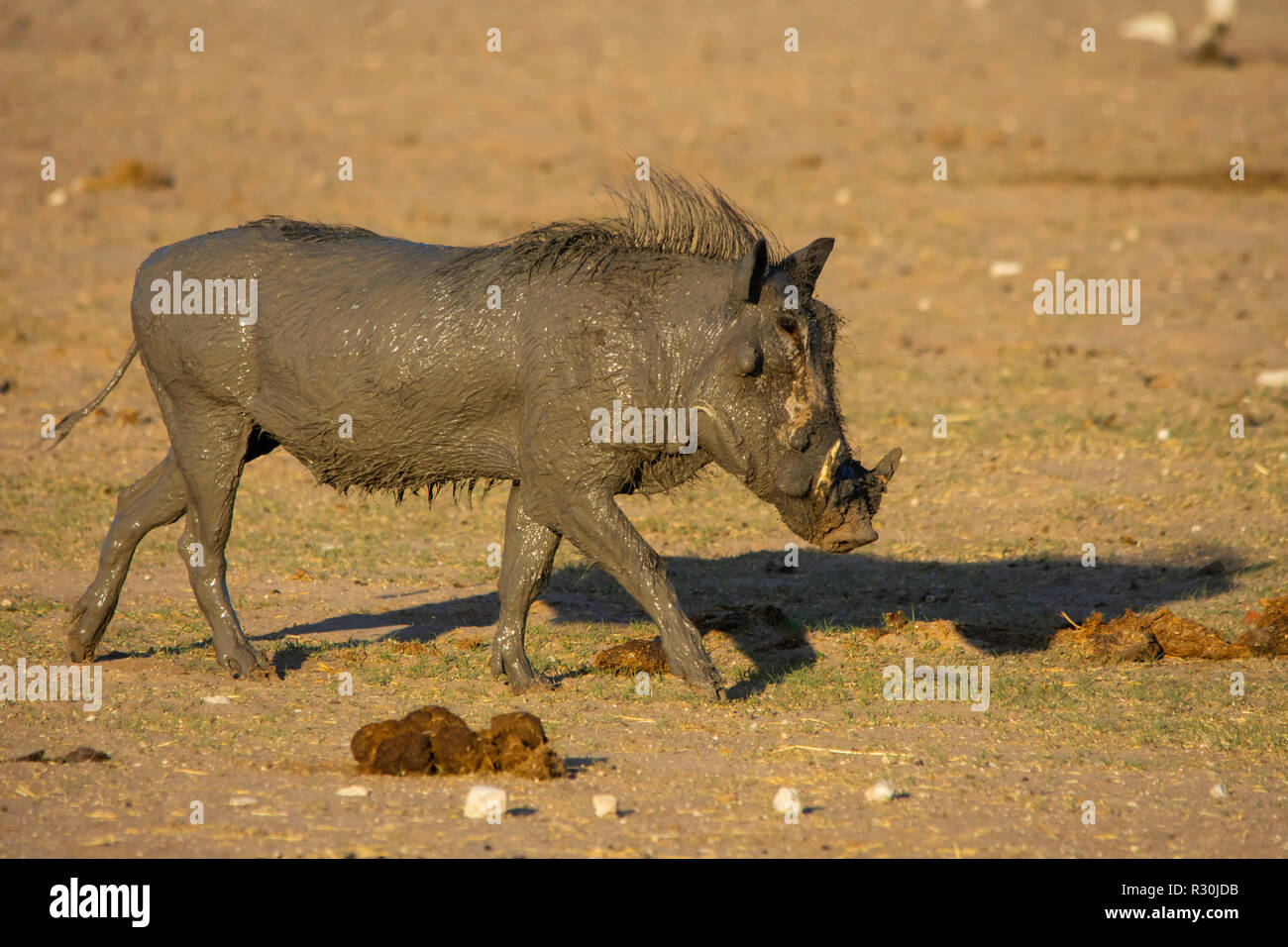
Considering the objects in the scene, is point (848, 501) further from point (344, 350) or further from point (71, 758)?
point (71, 758)

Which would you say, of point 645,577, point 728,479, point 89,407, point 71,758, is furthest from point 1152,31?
point 71,758

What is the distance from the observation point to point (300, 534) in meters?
9.54

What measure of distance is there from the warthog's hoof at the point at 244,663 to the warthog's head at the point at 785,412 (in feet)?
7.52

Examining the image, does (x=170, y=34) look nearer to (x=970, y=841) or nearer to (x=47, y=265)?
(x=47, y=265)

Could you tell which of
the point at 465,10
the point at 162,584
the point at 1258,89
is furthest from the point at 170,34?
the point at 162,584

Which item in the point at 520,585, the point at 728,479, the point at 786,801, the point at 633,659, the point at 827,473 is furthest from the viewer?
the point at 728,479

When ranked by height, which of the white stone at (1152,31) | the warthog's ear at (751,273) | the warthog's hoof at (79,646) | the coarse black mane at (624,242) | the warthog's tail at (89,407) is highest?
the white stone at (1152,31)

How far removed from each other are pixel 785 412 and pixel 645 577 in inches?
35.5

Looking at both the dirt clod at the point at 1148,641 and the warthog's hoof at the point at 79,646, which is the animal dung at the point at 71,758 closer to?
the warthog's hoof at the point at 79,646

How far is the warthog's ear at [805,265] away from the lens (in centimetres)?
640

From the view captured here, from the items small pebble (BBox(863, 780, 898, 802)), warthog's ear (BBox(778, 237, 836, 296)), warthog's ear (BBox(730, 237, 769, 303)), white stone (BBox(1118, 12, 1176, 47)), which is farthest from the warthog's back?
white stone (BBox(1118, 12, 1176, 47))

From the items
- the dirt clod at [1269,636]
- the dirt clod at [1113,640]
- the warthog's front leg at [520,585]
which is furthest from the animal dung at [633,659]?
the dirt clod at [1269,636]

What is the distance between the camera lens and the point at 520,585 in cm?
677
